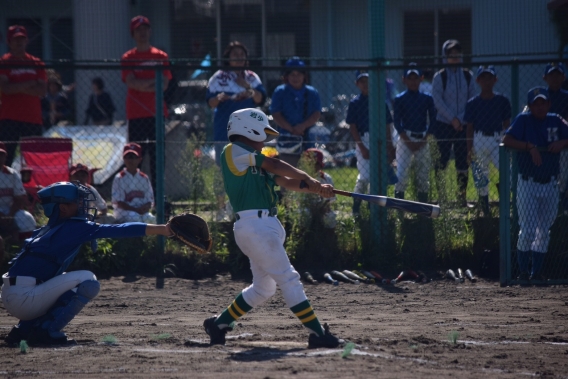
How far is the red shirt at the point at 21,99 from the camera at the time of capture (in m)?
10.5

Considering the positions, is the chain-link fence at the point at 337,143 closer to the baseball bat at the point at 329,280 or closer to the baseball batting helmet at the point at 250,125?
the baseball bat at the point at 329,280

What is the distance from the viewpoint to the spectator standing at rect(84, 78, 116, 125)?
15.9 metres

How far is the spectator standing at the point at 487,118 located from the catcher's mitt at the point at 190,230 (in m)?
5.28

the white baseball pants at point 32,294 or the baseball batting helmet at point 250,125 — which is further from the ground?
the baseball batting helmet at point 250,125

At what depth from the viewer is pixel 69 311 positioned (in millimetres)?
6285

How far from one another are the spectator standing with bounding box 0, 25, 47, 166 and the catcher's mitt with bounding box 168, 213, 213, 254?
188 inches

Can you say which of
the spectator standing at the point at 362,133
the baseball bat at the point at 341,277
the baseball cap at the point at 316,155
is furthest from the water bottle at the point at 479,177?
the baseball bat at the point at 341,277

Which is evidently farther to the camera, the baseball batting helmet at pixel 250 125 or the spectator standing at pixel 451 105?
the spectator standing at pixel 451 105

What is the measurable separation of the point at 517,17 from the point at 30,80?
28.9ft

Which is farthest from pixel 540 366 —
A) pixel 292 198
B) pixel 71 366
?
pixel 292 198

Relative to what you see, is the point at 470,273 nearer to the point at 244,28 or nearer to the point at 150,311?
the point at 150,311

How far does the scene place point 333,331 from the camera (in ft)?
21.8

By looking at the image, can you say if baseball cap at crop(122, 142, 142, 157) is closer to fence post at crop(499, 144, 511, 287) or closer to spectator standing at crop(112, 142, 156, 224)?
spectator standing at crop(112, 142, 156, 224)

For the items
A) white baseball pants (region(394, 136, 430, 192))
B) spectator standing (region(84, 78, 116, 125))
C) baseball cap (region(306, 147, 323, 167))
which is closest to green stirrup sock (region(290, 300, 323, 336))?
baseball cap (region(306, 147, 323, 167))
